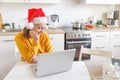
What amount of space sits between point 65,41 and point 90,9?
3.59 feet

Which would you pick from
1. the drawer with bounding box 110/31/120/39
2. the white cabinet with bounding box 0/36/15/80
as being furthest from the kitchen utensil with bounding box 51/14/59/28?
the drawer with bounding box 110/31/120/39

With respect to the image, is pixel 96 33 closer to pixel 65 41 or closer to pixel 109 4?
pixel 65 41

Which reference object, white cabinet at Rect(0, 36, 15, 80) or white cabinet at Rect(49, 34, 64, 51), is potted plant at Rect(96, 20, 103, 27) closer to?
white cabinet at Rect(49, 34, 64, 51)

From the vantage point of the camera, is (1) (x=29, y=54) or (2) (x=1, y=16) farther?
(2) (x=1, y=16)

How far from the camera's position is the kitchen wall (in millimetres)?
3561

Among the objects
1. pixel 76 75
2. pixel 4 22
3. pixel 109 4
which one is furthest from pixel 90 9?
pixel 76 75

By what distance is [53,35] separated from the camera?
315 cm

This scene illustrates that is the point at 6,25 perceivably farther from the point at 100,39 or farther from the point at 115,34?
the point at 115,34

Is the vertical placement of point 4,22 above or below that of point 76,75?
above

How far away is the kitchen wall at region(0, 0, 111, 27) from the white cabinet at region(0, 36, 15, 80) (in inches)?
27.3

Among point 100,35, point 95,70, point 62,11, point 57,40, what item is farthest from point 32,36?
point 62,11

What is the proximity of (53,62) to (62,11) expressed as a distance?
98.5 inches

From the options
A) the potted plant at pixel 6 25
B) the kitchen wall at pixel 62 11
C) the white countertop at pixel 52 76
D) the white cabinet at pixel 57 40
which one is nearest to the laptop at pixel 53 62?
the white countertop at pixel 52 76

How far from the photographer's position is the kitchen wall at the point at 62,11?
356 cm
